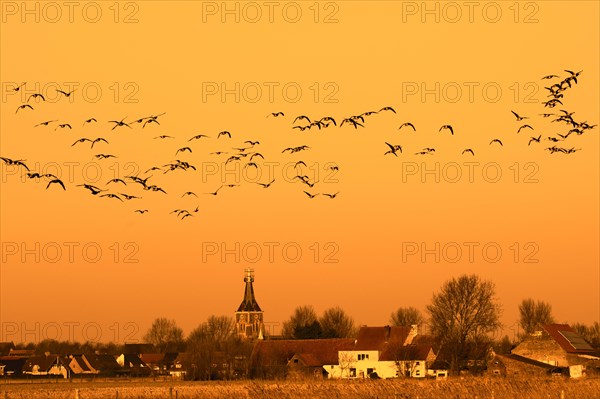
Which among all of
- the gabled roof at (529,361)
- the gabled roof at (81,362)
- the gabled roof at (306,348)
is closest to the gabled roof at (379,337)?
the gabled roof at (306,348)

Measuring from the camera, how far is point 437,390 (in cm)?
5150

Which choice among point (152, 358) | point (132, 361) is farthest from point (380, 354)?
point (152, 358)

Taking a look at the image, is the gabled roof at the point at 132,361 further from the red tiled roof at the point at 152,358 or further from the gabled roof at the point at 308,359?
the gabled roof at the point at 308,359

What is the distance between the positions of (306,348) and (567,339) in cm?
2684

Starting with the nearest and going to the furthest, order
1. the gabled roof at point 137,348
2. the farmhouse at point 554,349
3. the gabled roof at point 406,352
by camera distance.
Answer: the farmhouse at point 554,349 < the gabled roof at point 406,352 < the gabled roof at point 137,348

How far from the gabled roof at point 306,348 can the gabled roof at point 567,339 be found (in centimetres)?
2136

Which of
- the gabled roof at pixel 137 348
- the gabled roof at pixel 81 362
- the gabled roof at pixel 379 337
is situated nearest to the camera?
the gabled roof at pixel 379 337

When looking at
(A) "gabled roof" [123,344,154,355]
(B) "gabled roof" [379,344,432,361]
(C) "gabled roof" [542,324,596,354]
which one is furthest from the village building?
(A) "gabled roof" [123,344,154,355]

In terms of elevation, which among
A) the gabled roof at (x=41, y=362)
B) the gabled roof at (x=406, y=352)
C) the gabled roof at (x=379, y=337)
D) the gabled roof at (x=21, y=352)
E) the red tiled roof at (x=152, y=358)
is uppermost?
the gabled roof at (x=379, y=337)

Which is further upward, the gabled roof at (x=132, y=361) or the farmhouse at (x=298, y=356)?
the farmhouse at (x=298, y=356)

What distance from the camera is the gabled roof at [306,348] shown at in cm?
11281

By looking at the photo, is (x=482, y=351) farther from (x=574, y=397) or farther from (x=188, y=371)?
(x=574, y=397)

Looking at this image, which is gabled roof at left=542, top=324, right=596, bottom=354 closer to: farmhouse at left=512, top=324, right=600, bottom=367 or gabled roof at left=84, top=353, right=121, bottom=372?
farmhouse at left=512, top=324, right=600, bottom=367

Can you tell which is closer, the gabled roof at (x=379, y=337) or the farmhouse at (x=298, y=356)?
the farmhouse at (x=298, y=356)
